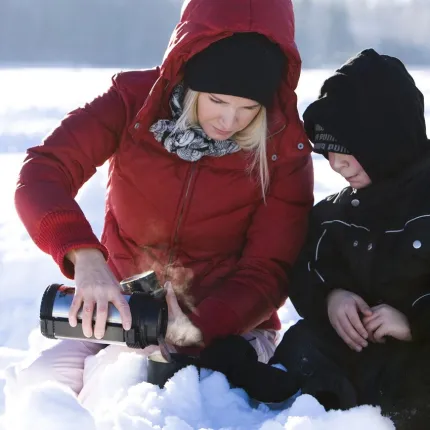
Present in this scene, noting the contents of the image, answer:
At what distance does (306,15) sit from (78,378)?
22636 millimetres

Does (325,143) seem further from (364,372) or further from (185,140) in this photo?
(364,372)

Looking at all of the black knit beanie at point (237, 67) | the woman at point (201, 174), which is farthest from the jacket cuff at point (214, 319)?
the black knit beanie at point (237, 67)

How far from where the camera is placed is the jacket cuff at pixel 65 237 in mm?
1757

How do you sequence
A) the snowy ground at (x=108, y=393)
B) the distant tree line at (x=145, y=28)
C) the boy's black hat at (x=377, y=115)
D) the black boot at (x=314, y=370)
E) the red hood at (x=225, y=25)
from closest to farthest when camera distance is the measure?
the snowy ground at (x=108, y=393) → the black boot at (x=314, y=370) → the boy's black hat at (x=377, y=115) → the red hood at (x=225, y=25) → the distant tree line at (x=145, y=28)

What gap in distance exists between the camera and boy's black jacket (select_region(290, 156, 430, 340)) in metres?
1.73

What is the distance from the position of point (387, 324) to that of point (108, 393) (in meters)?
0.73

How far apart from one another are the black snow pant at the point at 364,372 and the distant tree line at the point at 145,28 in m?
18.3

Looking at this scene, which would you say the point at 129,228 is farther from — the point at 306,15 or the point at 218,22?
the point at 306,15

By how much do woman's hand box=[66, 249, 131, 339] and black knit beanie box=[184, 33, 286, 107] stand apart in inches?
24.9

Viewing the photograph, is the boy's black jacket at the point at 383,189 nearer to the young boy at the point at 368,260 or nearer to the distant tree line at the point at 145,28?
the young boy at the point at 368,260

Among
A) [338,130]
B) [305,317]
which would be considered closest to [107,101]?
[338,130]

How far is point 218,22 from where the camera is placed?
6.23 feet

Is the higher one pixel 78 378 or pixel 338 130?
pixel 338 130

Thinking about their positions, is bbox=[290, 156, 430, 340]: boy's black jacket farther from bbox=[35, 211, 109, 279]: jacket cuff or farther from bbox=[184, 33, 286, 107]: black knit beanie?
bbox=[35, 211, 109, 279]: jacket cuff
